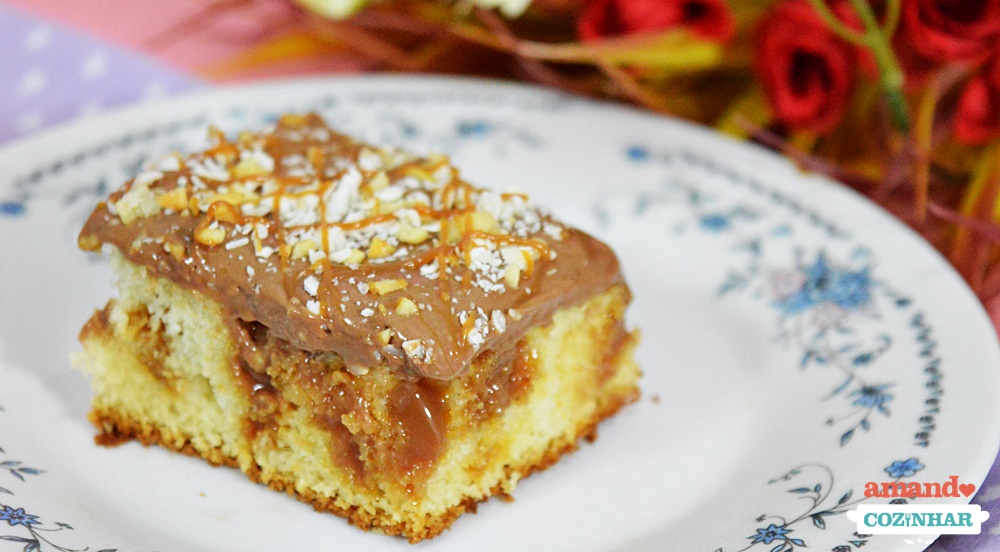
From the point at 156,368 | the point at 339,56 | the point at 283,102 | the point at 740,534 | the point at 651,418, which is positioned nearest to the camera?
the point at 740,534

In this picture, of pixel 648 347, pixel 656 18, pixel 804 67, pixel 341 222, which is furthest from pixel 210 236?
pixel 804 67

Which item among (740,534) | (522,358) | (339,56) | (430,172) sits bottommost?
(740,534)

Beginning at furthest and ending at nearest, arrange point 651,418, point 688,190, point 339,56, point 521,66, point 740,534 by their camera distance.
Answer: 1. point 339,56
2. point 521,66
3. point 688,190
4. point 651,418
5. point 740,534

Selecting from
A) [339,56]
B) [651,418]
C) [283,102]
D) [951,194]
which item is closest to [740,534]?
[651,418]

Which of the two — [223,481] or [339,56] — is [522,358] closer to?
[223,481]

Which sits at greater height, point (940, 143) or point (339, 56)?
point (339, 56)

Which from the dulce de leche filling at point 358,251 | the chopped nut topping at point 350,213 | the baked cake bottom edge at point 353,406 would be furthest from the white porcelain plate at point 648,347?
the chopped nut topping at point 350,213

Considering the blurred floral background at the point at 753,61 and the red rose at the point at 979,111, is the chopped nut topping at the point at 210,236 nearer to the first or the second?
the blurred floral background at the point at 753,61
